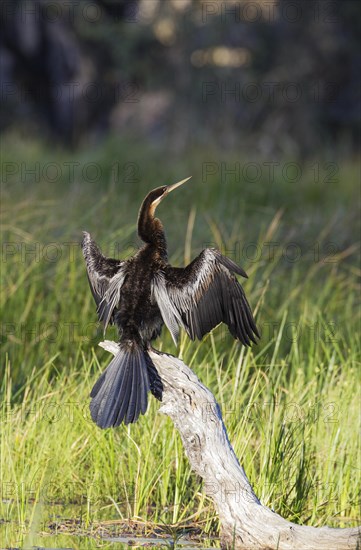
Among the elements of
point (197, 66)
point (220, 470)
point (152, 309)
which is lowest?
point (220, 470)

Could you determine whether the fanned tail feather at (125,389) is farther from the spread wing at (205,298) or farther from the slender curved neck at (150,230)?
the slender curved neck at (150,230)

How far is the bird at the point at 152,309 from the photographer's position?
4.07 m

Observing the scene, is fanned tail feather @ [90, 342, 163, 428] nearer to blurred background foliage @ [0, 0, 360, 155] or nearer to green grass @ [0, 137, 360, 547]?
green grass @ [0, 137, 360, 547]

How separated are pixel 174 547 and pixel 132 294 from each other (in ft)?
3.48

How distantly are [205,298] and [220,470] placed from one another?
0.72 metres

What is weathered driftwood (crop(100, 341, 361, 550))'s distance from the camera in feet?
12.5

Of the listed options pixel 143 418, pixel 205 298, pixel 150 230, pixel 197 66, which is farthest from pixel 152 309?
pixel 197 66

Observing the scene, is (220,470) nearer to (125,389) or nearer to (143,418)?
(125,389)

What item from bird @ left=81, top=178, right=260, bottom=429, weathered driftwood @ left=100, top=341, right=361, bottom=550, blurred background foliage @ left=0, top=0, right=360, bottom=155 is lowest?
weathered driftwood @ left=100, top=341, right=361, bottom=550

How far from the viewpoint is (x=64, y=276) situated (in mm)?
6516

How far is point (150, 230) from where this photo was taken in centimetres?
445

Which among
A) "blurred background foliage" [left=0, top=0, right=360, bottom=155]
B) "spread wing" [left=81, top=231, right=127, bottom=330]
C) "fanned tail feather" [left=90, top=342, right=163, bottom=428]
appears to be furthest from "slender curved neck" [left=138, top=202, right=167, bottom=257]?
"blurred background foliage" [left=0, top=0, right=360, bottom=155]

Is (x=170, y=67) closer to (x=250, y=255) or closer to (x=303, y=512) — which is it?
(x=250, y=255)

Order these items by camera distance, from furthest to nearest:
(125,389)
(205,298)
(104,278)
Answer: (104,278)
(205,298)
(125,389)
